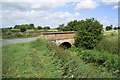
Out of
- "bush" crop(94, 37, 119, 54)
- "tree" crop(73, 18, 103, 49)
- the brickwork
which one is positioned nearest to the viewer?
"bush" crop(94, 37, 119, 54)

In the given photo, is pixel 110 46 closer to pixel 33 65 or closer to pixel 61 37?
pixel 61 37

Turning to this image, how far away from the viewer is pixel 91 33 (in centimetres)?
3288

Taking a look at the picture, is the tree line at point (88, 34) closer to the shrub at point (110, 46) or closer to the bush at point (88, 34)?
the bush at point (88, 34)

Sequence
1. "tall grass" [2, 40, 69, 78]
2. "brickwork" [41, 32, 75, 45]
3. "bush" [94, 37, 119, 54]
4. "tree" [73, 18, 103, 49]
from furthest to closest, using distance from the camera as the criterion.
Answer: "tree" [73, 18, 103, 49]
"brickwork" [41, 32, 75, 45]
"bush" [94, 37, 119, 54]
"tall grass" [2, 40, 69, 78]

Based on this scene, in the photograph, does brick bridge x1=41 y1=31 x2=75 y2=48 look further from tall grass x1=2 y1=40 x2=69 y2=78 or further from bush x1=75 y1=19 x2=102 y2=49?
tall grass x1=2 y1=40 x2=69 y2=78

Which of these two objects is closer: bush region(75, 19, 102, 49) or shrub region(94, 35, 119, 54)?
shrub region(94, 35, 119, 54)

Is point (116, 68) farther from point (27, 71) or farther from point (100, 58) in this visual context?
point (27, 71)

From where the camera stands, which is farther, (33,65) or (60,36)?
(60,36)

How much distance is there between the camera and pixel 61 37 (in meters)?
29.8

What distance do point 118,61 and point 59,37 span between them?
15044 mm

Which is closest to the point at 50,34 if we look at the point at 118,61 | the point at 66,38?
the point at 66,38

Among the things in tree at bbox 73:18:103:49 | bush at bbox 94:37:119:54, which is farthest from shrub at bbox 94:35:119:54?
tree at bbox 73:18:103:49

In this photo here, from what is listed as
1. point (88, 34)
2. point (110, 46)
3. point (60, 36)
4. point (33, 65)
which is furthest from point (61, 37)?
point (33, 65)

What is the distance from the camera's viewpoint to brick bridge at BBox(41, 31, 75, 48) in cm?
2739
